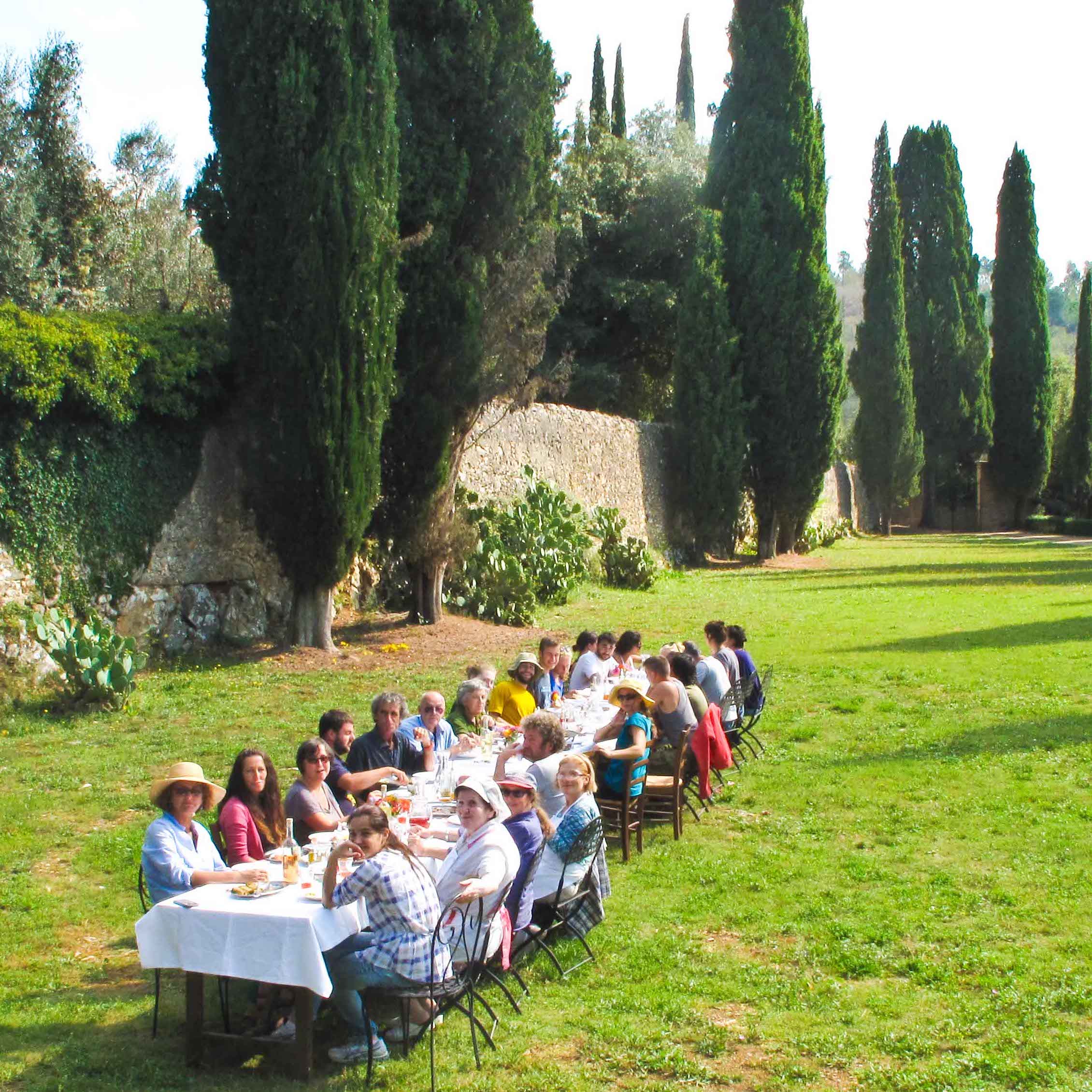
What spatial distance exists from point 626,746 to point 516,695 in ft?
5.62

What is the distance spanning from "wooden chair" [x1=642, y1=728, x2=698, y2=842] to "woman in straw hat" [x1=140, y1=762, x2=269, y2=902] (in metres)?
3.04

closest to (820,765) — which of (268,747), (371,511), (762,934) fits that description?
(762,934)

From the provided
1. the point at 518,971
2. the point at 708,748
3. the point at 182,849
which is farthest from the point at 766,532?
the point at 182,849

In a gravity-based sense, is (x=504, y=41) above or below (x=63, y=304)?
above

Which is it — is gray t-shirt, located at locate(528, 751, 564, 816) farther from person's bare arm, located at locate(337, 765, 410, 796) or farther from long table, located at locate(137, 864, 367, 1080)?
long table, located at locate(137, 864, 367, 1080)

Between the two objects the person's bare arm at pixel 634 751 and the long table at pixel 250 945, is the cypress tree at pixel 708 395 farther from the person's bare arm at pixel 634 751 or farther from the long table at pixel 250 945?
the long table at pixel 250 945

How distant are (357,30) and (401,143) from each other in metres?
1.75

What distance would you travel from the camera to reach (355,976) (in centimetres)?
442

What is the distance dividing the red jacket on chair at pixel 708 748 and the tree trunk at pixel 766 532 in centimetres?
2377

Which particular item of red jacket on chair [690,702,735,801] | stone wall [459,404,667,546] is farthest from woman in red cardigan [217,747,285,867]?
stone wall [459,404,667,546]

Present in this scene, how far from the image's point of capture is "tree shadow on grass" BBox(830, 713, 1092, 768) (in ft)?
30.7

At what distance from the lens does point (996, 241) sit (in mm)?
49156

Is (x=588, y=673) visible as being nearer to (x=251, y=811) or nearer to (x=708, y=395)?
(x=251, y=811)

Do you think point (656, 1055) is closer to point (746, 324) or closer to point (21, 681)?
point (21, 681)
